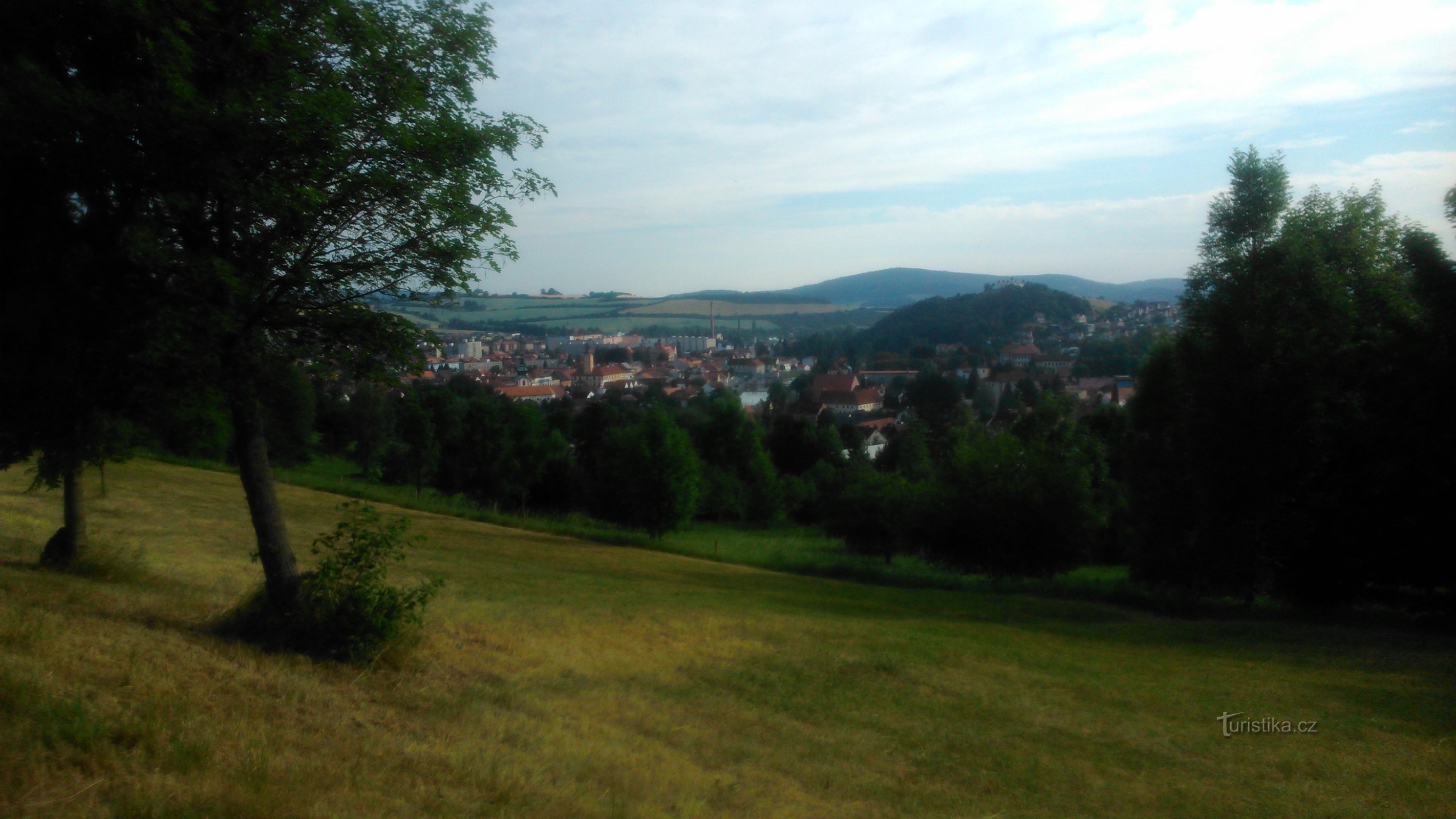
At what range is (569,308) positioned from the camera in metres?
123

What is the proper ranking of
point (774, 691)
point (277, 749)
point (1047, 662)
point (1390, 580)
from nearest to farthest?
1. point (277, 749)
2. point (774, 691)
3. point (1047, 662)
4. point (1390, 580)

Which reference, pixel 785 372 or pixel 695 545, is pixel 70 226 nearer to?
pixel 695 545

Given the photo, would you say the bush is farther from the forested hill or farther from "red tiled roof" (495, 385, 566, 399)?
the forested hill

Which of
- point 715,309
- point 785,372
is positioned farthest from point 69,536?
point 715,309

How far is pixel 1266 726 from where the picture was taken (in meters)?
9.86

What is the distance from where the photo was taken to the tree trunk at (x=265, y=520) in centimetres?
803

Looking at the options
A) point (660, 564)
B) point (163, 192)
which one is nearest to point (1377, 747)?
point (163, 192)

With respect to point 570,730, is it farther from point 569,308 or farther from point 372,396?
point 569,308

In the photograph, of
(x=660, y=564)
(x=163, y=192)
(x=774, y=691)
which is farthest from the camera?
(x=660, y=564)

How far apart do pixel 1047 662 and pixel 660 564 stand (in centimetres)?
1408

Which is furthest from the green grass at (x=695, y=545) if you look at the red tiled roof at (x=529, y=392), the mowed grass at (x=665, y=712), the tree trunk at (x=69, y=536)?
the red tiled roof at (x=529, y=392)

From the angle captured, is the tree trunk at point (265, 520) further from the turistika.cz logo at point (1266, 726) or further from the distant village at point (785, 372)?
the distant village at point (785, 372)

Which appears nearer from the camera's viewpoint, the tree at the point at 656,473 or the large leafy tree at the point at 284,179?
the large leafy tree at the point at 284,179

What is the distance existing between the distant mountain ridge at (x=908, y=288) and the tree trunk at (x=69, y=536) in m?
119
